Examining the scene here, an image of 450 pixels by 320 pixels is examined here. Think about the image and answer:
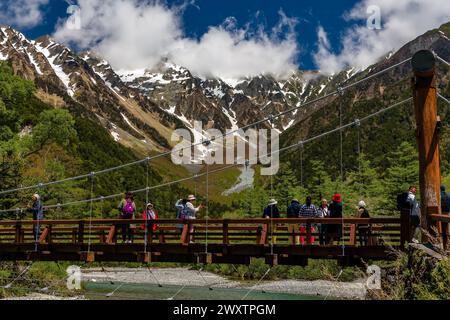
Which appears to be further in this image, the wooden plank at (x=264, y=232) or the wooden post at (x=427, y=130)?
the wooden plank at (x=264, y=232)

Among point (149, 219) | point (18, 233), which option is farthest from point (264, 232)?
point (18, 233)

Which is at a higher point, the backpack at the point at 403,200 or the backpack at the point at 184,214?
the backpack at the point at 403,200

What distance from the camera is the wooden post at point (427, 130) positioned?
988 centimetres

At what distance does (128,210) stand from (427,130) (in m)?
9.24

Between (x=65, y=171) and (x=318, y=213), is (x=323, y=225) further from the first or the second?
(x=65, y=171)

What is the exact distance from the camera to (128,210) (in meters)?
16.8

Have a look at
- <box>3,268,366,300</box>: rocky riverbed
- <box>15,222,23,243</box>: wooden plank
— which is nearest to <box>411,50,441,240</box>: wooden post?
<box>15,222,23,243</box>: wooden plank

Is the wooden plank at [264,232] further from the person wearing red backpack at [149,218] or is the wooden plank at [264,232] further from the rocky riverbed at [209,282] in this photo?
the rocky riverbed at [209,282]

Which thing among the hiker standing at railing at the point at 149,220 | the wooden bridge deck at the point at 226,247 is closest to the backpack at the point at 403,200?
the wooden bridge deck at the point at 226,247

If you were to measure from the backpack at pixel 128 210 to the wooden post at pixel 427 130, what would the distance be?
29.3ft

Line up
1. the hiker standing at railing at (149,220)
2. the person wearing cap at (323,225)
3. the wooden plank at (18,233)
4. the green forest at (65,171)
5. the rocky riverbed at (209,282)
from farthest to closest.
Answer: the rocky riverbed at (209,282) → the green forest at (65,171) → the wooden plank at (18,233) → the hiker standing at railing at (149,220) → the person wearing cap at (323,225)
